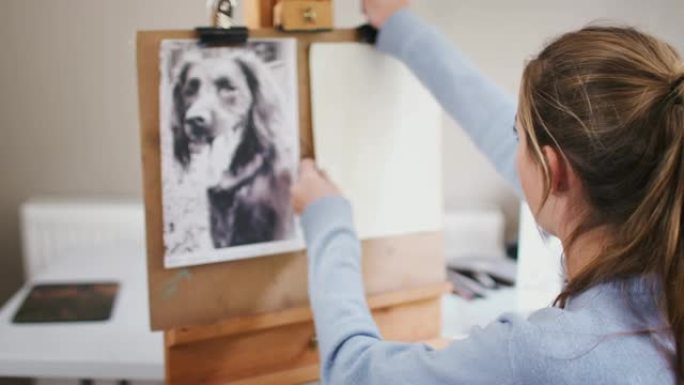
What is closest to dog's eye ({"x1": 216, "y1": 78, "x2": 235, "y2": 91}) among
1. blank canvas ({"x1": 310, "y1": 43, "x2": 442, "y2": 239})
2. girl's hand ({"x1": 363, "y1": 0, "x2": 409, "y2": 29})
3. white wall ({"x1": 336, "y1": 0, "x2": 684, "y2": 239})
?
blank canvas ({"x1": 310, "y1": 43, "x2": 442, "y2": 239})

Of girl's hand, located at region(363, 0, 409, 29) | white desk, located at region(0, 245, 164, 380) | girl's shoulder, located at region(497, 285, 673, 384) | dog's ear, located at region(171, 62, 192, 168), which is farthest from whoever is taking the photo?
white desk, located at region(0, 245, 164, 380)

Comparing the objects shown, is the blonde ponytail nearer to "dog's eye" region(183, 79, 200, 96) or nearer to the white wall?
"dog's eye" region(183, 79, 200, 96)

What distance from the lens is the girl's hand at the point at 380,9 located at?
92 centimetres

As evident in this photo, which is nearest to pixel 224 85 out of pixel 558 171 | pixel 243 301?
pixel 243 301

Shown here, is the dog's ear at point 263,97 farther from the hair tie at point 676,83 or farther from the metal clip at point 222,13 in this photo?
the hair tie at point 676,83

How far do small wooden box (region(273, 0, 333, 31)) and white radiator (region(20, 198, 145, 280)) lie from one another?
0.87 metres

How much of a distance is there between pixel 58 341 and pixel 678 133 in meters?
0.98

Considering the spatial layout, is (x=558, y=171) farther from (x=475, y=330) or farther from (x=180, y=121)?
(x=180, y=121)

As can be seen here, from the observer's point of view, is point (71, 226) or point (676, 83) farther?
point (71, 226)

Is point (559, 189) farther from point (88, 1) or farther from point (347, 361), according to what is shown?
point (88, 1)

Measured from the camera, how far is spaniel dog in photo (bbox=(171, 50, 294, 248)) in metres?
0.82

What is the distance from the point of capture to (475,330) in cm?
61

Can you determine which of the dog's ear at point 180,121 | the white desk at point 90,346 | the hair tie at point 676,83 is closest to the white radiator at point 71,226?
the white desk at point 90,346

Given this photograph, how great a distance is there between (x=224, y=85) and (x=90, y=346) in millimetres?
530
